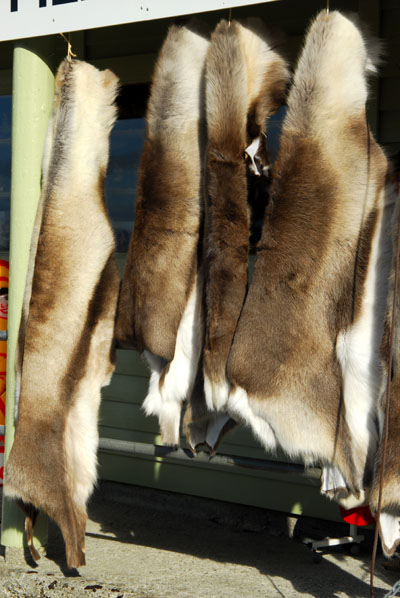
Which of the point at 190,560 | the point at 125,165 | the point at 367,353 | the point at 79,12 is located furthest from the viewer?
the point at 125,165

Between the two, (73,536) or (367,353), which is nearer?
(367,353)

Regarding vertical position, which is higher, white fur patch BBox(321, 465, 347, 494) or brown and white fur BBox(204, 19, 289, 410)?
brown and white fur BBox(204, 19, 289, 410)

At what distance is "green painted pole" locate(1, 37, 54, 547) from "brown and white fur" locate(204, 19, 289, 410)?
36.1 inches

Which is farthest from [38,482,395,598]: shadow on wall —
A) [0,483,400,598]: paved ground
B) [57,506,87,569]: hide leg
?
[57,506,87,569]: hide leg

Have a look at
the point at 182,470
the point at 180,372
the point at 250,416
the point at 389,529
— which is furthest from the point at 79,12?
the point at 182,470

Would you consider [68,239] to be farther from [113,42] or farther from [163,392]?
[113,42]

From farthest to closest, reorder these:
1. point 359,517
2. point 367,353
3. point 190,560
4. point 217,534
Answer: point 217,534
point 190,560
point 359,517
point 367,353

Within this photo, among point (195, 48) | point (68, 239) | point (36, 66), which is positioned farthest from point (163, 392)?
point (36, 66)

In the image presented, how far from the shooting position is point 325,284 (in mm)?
2322

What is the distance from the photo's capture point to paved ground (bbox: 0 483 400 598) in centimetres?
297

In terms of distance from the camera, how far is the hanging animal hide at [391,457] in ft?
7.07

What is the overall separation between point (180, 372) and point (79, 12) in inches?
54.5

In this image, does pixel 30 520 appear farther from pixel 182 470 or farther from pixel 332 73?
pixel 332 73

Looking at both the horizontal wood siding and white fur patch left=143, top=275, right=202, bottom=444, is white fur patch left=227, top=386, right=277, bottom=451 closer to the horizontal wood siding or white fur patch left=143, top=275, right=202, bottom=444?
white fur patch left=143, top=275, right=202, bottom=444
